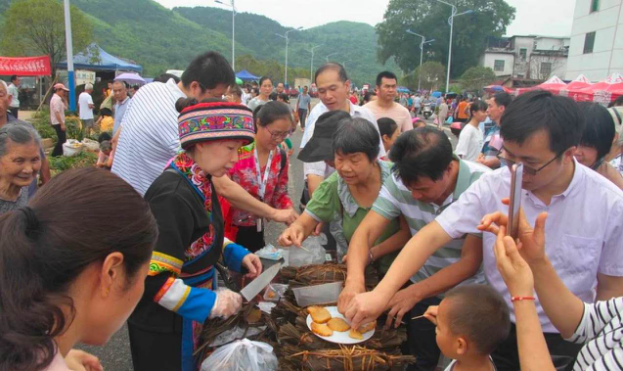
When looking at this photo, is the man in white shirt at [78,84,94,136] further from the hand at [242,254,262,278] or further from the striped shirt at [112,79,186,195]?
the hand at [242,254,262,278]

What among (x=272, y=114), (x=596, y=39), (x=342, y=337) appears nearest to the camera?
(x=342, y=337)

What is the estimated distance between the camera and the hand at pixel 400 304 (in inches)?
75.8

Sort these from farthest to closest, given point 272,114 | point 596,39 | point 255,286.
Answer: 1. point 596,39
2. point 272,114
3. point 255,286

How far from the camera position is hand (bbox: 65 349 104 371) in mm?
1335

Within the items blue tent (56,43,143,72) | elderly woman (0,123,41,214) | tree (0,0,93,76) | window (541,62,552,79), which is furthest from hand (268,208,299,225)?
window (541,62,552,79)

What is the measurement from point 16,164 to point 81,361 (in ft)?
6.37

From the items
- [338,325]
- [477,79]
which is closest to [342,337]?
[338,325]

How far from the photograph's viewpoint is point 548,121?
164cm

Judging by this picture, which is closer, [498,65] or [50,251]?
[50,251]

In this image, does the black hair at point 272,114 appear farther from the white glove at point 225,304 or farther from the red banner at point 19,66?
the red banner at point 19,66

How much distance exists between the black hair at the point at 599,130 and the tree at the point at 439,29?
59437 millimetres

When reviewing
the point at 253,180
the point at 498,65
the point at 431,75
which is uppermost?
the point at 498,65

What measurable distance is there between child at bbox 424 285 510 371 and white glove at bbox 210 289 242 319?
2.69 ft

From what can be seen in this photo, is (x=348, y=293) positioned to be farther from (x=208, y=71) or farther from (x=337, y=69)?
(x=337, y=69)
